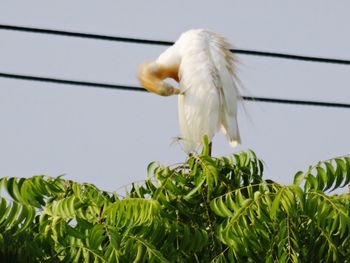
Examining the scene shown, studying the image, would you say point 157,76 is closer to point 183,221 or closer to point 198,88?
point 198,88

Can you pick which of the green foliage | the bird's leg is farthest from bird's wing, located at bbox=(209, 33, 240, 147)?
the green foliage

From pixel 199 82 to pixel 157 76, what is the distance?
289 millimetres

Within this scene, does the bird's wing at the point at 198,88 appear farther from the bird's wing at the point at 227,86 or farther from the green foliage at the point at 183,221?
the green foliage at the point at 183,221

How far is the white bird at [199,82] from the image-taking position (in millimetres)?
8359

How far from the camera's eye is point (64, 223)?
5.71 meters

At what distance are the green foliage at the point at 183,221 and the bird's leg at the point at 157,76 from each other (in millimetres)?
2126

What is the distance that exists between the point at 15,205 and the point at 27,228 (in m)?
0.13

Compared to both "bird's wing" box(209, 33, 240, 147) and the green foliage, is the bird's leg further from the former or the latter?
the green foliage

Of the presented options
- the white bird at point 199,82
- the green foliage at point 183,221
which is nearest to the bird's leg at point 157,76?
the white bird at point 199,82

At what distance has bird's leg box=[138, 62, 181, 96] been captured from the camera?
8250 millimetres

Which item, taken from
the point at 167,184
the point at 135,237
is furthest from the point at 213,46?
the point at 135,237

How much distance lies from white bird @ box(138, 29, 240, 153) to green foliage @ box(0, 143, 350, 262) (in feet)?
7.23

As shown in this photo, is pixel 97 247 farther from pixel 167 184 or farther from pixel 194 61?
pixel 194 61

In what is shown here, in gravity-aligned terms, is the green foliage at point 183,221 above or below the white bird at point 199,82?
below
